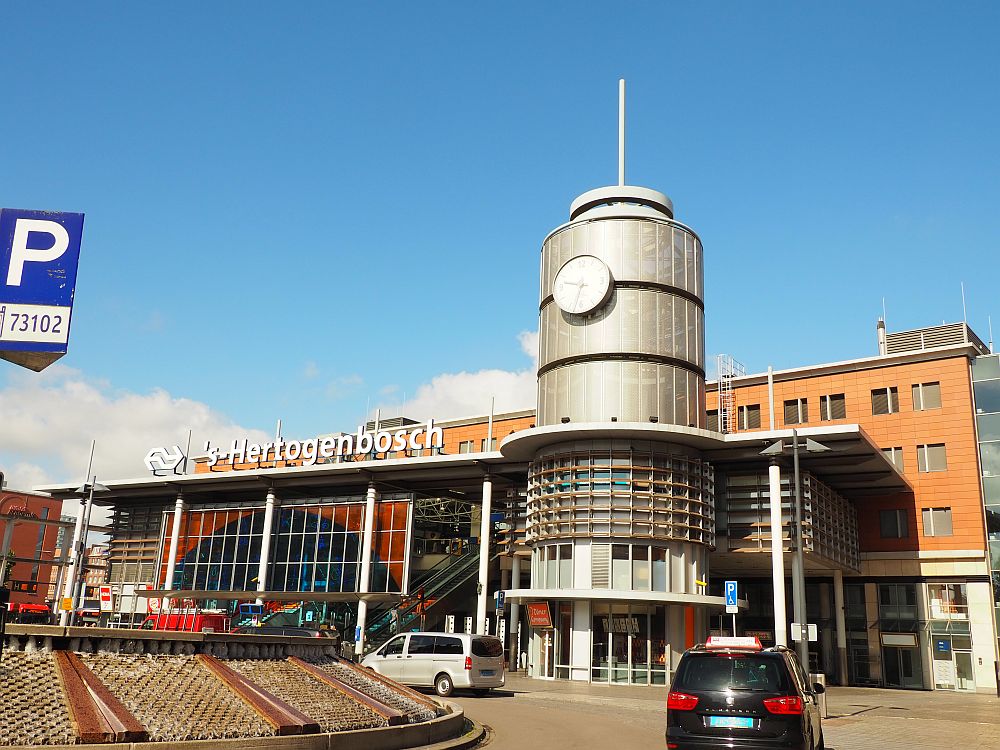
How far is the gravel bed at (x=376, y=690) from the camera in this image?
686 inches

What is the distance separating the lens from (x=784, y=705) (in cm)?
1270

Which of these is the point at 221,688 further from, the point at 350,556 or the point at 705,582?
the point at 350,556

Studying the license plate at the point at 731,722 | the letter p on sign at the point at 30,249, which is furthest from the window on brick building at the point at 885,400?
the letter p on sign at the point at 30,249

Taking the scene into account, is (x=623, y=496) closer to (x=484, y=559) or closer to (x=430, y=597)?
(x=484, y=559)

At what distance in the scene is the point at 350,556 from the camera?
52.9m

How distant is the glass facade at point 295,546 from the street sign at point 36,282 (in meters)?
41.5

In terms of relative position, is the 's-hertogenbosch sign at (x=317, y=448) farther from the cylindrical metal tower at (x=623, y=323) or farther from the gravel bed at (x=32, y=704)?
the gravel bed at (x=32, y=704)

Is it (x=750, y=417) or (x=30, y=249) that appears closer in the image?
(x=30, y=249)

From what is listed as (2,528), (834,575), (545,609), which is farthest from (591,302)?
(2,528)

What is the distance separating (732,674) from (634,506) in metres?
24.3

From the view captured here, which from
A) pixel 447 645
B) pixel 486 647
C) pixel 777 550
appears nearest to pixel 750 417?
pixel 777 550

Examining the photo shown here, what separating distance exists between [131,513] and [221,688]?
53.6m

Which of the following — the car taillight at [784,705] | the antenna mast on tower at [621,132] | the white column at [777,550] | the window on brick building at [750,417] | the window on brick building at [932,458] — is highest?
the antenna mast on tower at [621,132]

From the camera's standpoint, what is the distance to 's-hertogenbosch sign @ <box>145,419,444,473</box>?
50844 mm
